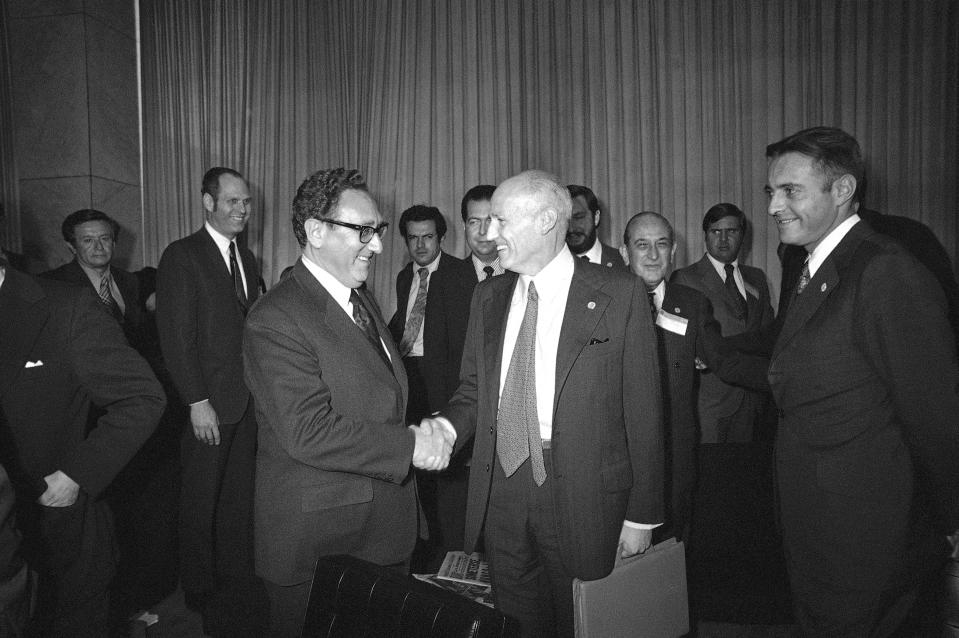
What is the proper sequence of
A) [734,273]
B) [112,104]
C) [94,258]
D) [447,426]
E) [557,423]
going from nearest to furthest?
[557,423] → [447,426] → [94,258] → [734,273] → [112,104]

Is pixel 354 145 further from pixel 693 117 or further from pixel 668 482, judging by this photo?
pixel 668 482

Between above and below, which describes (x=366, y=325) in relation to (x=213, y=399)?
above

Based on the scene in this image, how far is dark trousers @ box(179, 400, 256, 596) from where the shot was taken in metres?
2.96

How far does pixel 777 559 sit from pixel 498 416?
1584 millimetres

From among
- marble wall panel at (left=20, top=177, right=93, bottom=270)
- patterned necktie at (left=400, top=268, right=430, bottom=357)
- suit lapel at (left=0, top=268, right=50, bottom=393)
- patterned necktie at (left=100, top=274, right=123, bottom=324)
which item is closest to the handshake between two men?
suit lapel at (left=0, top=268, right=50, bottom=393)

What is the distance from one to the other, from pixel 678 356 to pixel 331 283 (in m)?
1.64

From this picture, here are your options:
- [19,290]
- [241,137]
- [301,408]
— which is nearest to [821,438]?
[301,408]

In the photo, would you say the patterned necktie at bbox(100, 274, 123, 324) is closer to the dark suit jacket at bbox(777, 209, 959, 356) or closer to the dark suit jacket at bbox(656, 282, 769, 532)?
the dark suit jacket at bbox(656, 282, 769, 532)

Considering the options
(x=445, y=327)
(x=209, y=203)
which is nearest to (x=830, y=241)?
(x=445, y=327)

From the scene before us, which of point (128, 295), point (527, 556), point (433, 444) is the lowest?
point (527, 556)

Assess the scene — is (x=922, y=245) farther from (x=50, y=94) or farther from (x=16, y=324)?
(x=50, y=94)

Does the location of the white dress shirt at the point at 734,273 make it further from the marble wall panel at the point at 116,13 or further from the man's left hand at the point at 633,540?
the marble wall panel at the point at 116,13

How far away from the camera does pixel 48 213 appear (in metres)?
5.22

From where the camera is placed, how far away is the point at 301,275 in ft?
6.15
